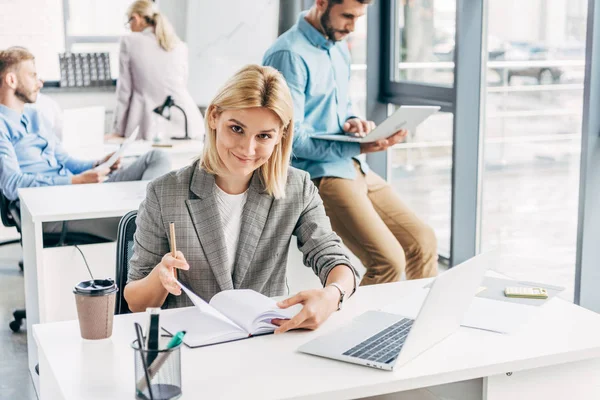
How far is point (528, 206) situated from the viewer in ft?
13.6

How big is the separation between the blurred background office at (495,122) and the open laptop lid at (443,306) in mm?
1117

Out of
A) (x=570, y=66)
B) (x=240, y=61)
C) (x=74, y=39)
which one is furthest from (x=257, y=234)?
(x=74, y=39)

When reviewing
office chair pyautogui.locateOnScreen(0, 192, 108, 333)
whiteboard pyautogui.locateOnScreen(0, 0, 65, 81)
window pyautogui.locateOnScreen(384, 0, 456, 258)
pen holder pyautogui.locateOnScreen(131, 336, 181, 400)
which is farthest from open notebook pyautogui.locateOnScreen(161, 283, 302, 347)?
whiteboard pyautogui.locateOnScreen(0, 0, 65, 81)

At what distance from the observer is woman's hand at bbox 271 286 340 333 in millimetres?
1648

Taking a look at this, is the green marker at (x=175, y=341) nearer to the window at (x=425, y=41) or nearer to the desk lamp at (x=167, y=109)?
the window at (x=425, y=41)

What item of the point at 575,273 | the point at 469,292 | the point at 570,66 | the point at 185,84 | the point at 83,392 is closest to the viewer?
the point at 83,392

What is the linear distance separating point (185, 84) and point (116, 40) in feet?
4.11

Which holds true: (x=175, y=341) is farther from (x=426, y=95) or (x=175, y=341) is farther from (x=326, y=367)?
(x=426, y=95)

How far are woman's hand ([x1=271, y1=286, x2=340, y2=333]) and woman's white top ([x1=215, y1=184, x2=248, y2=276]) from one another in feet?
1.09

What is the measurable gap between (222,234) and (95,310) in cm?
46

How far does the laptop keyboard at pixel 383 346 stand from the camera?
151cm

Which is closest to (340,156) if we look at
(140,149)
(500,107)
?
(500,107)

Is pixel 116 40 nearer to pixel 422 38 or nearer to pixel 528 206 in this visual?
pixel 422 38

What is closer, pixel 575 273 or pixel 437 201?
pixel 575 273
